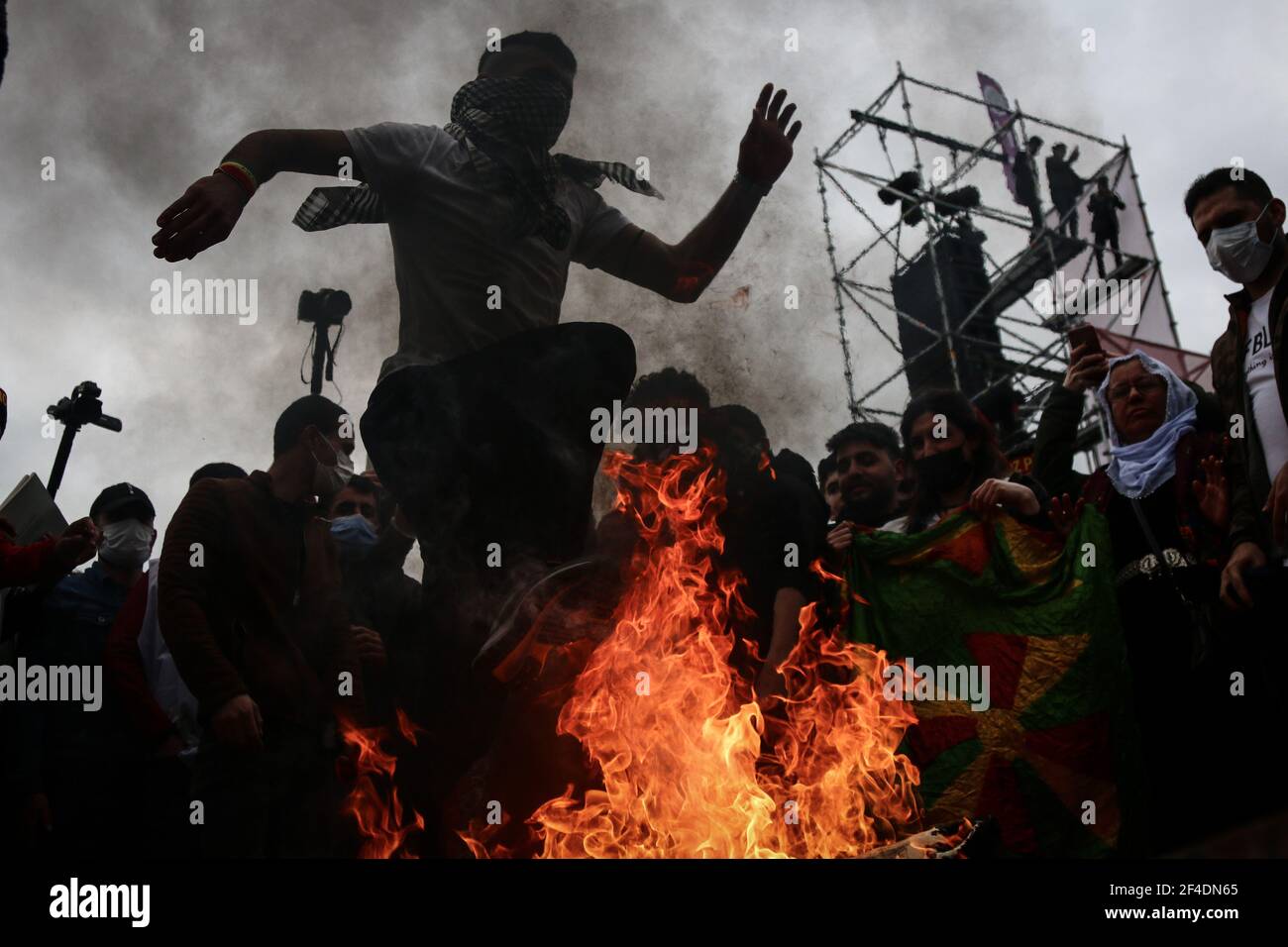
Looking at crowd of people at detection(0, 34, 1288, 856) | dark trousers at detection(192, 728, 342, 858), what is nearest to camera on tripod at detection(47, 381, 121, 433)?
crowd of people at detection(0, 34, 1288, 856)

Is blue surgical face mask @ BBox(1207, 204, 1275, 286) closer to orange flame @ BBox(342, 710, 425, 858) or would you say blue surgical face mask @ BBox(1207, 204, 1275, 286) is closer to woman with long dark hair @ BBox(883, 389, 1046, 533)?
woman with long dark hair @ BBox(883, 389, 1046, 533)

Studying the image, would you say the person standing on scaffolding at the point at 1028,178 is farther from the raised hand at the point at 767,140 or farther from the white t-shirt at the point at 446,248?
the white t-shirt at the point at 446,248

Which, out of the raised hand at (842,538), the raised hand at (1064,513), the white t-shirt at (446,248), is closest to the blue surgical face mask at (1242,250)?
the raised hand at (1064,513)

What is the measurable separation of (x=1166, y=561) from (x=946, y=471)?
41.1 inches

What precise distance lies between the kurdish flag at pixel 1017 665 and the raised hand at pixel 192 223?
9.70 ft

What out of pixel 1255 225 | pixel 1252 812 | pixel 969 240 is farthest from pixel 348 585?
pixel 969 240

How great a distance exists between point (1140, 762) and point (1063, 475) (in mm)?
1370

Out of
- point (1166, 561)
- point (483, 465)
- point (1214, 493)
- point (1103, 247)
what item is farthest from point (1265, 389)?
point (1103, 247)

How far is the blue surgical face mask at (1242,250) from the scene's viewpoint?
156 inches

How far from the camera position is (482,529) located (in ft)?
13.6

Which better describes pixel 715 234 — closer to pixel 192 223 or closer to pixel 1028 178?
pixel 192 223

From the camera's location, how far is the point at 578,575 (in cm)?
402
